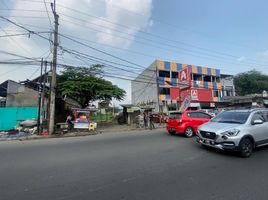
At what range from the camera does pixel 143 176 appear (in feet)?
14.8

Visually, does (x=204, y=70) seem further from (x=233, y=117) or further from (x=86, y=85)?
(x=233, y=117)

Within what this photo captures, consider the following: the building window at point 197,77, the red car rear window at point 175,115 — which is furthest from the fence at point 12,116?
the building window at point 197,77

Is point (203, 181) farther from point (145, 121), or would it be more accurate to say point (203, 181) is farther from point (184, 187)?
point (145, 121)

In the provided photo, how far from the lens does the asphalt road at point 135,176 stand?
11.8 feet

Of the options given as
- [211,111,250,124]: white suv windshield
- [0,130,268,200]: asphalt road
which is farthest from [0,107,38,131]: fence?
[211,111,250,124]: white suv windshield

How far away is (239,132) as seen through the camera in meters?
6.08

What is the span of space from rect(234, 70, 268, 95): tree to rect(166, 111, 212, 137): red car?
161 ft

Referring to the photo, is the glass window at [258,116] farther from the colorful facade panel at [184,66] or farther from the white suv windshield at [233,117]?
the colorful facade panel at [184,66]

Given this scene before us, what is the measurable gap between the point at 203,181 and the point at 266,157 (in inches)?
135

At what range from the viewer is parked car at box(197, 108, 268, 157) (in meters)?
6.00

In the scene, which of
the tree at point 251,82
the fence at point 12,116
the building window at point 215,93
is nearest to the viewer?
the fence at point 12,116

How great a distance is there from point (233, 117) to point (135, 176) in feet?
16.3

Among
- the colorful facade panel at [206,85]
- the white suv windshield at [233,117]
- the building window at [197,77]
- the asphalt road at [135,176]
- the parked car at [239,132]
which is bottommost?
the asphalt road at [135,176]

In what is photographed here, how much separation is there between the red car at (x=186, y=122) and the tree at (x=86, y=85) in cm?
1036
